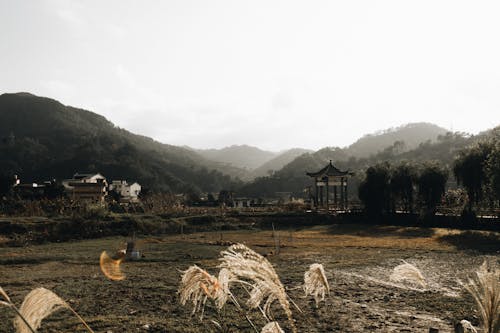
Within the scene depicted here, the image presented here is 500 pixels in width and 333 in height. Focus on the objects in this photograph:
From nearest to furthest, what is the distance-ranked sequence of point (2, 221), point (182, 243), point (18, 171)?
point (182, 243), point (2, 221), point (18, 171)

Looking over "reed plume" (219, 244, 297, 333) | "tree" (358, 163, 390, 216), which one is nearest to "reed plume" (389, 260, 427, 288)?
"reed plume" (219, 244, 297, 333)

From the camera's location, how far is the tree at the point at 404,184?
4759 cm

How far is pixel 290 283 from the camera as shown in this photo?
16547mm

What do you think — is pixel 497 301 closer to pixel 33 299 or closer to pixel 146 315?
pixel 33 299

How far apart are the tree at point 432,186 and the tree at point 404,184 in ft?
8.75

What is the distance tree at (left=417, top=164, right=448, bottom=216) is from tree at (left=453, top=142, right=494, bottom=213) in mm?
3597

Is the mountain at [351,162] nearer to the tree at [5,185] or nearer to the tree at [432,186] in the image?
A: the tree at [432,186]

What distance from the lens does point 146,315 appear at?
40.0ft

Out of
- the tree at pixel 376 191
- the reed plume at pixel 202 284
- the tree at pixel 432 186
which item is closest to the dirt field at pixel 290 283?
the reed plume at pixel 202 284

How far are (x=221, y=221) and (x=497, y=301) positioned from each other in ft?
156

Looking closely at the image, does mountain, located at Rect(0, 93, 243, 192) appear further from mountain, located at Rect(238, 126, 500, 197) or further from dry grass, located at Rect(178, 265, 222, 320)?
dry grass, located at Rect(178, 265, 222, 320)

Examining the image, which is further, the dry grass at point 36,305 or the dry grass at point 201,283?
the dry grass at point 201,283

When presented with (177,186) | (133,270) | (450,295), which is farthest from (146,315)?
(177,186)

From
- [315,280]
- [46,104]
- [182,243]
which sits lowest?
[182,243]
